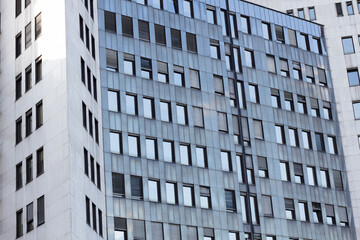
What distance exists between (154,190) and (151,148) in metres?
3.55

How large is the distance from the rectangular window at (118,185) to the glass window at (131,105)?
5851 millimetres

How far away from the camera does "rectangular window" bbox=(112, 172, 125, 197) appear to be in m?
62.3

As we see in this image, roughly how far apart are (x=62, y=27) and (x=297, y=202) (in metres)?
27.2

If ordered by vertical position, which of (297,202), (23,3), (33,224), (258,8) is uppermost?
(258,8)

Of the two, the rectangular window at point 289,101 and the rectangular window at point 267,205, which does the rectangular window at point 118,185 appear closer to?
the rectangular window at point 267,205

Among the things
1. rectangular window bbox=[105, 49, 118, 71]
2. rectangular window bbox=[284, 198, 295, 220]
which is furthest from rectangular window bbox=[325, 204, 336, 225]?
rectangular window bbox=[105, 49, 118, 71]

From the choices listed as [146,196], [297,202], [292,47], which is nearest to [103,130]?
[146,196]

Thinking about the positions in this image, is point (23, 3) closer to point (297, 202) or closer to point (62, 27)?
point (62, 27)

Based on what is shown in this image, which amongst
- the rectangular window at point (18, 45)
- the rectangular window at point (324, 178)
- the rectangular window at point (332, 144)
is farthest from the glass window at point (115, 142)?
the rectangular window at point (332, 144)

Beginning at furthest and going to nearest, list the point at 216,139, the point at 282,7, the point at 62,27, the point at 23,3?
the point at 282,7 → the point at 216,139 → the point at 23,3 → the point at 62,27

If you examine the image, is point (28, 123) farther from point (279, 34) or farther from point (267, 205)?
point (279, 34)

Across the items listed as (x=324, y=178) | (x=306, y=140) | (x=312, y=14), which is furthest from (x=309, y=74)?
(x=324, y=178)

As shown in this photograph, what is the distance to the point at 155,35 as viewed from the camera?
232ft

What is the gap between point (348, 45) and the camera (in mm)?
84625
